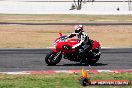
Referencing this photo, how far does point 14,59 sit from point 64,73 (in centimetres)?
570

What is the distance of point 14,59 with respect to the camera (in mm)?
21094

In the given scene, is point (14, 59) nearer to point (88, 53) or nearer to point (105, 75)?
point (88, 53)

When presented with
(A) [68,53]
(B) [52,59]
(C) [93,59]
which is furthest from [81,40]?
(B) [52,59]

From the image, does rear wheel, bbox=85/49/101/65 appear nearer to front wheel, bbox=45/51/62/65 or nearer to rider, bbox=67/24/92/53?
rider, bbox=67/24/92/53

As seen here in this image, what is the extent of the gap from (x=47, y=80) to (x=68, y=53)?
4549 millimetres

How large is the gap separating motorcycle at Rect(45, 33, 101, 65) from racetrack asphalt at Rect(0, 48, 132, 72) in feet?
0.95

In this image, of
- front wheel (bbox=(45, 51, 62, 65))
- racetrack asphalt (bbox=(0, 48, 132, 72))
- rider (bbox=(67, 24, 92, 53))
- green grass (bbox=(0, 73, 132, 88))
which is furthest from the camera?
front wheel (bbox=(45, 51, 62, 65))

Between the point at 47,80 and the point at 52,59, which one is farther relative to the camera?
the point at 52,59

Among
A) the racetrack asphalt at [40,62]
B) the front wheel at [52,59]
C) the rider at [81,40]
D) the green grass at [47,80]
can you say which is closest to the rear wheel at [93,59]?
the racetrack asphalt at [40,62]

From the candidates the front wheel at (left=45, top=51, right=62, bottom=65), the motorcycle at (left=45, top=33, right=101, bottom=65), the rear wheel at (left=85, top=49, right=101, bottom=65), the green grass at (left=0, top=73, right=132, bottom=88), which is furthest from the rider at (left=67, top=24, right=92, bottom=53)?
the green grass at (left=0, top=73, right=132, bottom=88)

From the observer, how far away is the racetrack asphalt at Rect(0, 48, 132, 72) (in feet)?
59.0

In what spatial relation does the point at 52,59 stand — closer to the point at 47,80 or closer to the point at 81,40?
the point at 81,40

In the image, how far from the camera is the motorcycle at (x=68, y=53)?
18.0 m

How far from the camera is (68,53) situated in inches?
717
